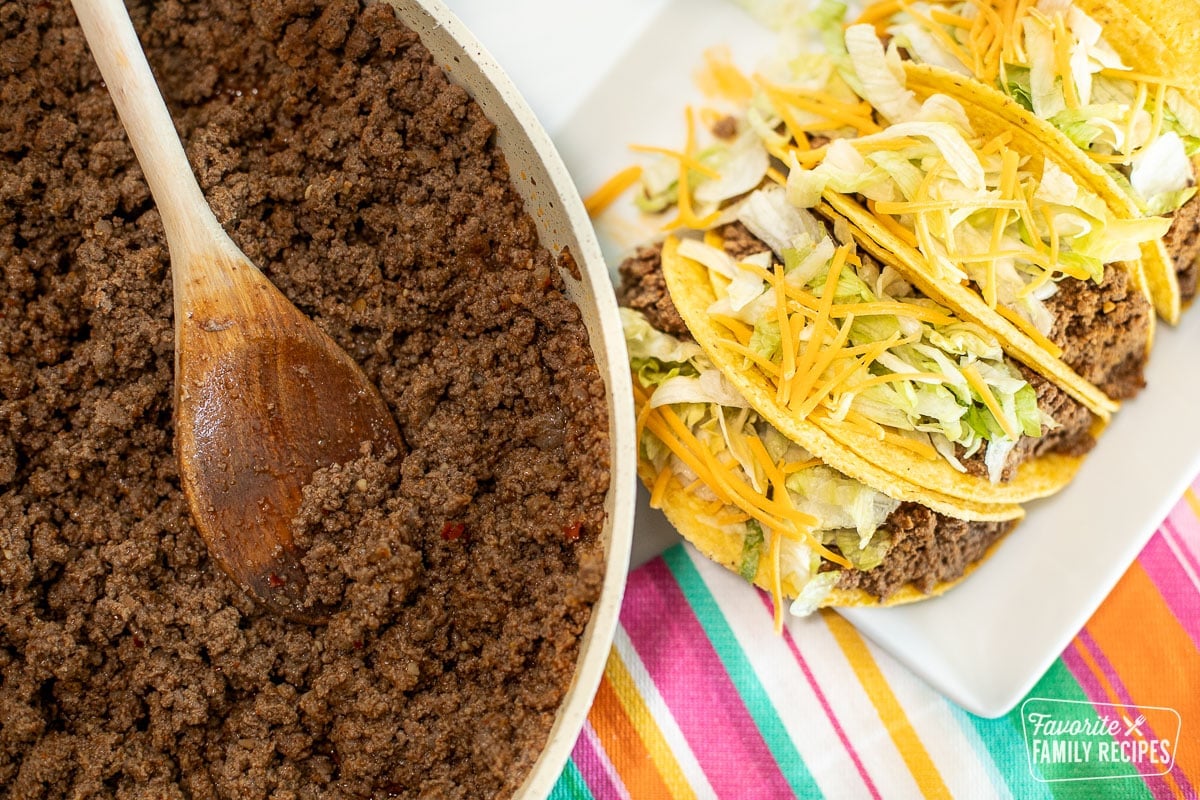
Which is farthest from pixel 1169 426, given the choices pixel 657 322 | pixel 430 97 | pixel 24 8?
pixel 24 8

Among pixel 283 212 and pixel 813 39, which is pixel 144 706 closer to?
pixel 283 212

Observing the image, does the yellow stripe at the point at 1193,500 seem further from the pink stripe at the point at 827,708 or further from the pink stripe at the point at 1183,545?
the pink stripe at the point at 827,708

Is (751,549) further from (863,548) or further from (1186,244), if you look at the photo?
(1186,244)

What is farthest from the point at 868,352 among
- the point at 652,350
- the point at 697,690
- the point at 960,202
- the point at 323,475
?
the point at 323,475

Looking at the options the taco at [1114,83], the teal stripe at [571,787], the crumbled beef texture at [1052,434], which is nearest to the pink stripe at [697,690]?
the teal stripe at [571,787]

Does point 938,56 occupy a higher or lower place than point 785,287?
→ higher

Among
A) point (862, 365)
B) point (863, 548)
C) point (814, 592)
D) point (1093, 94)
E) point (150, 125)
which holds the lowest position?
point (150, 125)
